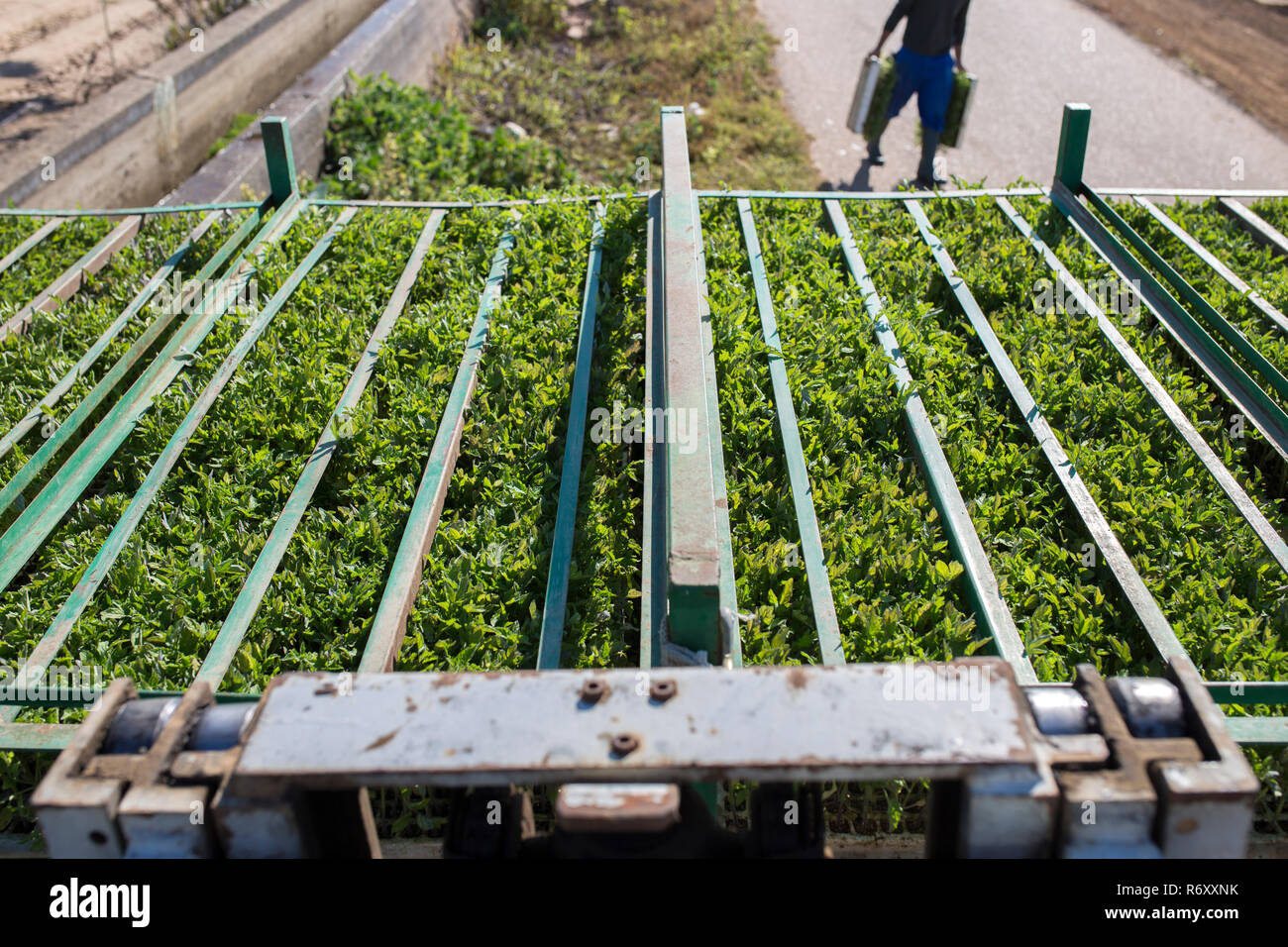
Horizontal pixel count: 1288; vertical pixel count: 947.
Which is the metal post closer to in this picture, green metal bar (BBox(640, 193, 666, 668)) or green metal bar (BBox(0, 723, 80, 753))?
green metal bar (BBox(640, 193, 666, 668))

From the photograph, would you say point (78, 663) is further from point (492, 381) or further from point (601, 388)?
point (601, 388)

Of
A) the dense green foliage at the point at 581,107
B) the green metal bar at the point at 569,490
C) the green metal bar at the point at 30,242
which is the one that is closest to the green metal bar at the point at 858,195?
the dense green foliage at the point at 581,107

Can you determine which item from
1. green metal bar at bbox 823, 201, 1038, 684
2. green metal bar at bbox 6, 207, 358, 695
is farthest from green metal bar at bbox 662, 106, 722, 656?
green metal bar at bbox 6, 207, 358, 695

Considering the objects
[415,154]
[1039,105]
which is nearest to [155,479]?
[415,154]

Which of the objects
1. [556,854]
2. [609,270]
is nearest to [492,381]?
[609,270]

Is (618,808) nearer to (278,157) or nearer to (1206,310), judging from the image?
(1206,310)

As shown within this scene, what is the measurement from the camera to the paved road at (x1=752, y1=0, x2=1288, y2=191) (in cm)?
768

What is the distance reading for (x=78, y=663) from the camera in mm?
2881

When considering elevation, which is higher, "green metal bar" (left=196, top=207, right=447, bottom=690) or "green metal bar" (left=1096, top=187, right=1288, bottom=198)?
"green metal bar" (left=1096, top=187, right=1288, bottom=198)

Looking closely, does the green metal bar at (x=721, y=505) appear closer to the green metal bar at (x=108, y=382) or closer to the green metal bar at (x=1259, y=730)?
→ the green metal bar at (x=1259, y=730)

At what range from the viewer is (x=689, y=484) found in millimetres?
2119

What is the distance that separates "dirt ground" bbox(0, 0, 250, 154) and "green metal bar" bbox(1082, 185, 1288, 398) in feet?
20.3

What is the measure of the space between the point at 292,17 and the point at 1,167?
128 inches

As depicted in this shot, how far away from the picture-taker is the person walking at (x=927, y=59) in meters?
6.67
